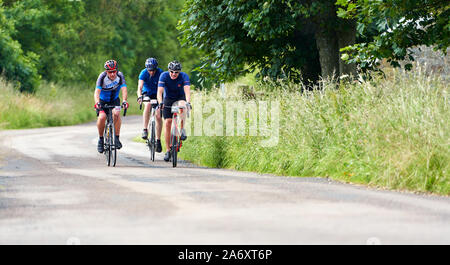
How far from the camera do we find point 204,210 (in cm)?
887

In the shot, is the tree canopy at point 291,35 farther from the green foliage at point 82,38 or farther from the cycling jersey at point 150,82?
the green foliage at point 82,38

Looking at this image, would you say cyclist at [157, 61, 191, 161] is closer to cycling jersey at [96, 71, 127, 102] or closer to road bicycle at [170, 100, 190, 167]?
road bicycle at [170, 100, 190, 167]

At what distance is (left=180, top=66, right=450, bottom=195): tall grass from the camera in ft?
36.1

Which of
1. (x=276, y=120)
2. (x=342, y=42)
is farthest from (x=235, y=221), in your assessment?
(x=342, y=42)

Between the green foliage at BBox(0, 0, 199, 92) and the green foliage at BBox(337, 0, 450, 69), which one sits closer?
the green foliage at BBox(337, 0, 450, 69)

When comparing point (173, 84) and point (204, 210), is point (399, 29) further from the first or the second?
point (204, 210)

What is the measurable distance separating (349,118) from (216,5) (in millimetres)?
7080

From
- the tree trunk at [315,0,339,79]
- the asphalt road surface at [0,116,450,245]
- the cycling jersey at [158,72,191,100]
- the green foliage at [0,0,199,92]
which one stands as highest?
the green foliage at [0,0,199,92]

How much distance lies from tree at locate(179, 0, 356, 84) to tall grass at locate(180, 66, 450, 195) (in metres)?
2.11

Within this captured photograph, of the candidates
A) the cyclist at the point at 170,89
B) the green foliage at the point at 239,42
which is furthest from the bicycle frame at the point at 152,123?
the green foliage at the point at 239,42

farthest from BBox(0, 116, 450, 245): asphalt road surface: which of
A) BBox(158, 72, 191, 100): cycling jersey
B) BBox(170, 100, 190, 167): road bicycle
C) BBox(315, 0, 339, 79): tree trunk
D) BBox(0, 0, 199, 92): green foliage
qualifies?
BBox(0, 0, 199, 92): green foliage

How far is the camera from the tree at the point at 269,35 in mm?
17484

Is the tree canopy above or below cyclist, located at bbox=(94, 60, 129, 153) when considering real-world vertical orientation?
above

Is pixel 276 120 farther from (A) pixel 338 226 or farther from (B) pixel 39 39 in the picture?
(B) pixel 39 39
